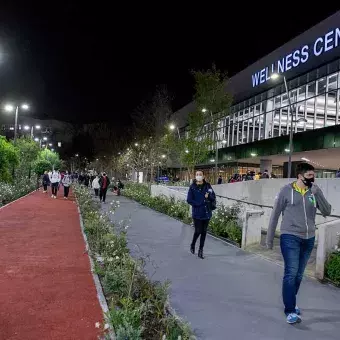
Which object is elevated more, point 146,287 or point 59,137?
point 59,137

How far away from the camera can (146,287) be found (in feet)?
17.6

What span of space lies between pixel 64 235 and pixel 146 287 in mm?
6225

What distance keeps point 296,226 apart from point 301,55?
32.7 meters

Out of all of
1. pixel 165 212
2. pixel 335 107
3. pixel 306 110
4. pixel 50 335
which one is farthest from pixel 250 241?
pixel 306 110

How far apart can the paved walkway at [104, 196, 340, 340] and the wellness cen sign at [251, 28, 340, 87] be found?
25.6 metres

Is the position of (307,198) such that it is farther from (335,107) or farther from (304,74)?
(304,74)

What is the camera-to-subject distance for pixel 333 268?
6.65 meters

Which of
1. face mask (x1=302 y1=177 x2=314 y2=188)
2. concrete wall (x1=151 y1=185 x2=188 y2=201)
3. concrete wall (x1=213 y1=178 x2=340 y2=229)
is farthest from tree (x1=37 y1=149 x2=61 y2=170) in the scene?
face mask (x1=302 y1=177 x2=314 y2=188)

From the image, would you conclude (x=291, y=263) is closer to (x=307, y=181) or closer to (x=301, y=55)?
(x=307, y=181)

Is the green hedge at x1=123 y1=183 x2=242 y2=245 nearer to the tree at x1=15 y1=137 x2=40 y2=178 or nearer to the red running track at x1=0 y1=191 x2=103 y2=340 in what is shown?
the red running track at x1=0 y1=191 x2=103 y2=340

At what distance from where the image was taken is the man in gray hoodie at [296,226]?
486cm

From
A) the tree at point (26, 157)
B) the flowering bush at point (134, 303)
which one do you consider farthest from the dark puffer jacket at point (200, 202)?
the tree at point (26, 157)

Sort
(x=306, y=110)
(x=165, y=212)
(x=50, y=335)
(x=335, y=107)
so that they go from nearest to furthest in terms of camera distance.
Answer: (x=50, y=335) → (x=165, y=212) → (x=335, y=107) → (x=306, y=110)

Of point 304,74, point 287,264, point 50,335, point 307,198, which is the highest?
point 304,74
